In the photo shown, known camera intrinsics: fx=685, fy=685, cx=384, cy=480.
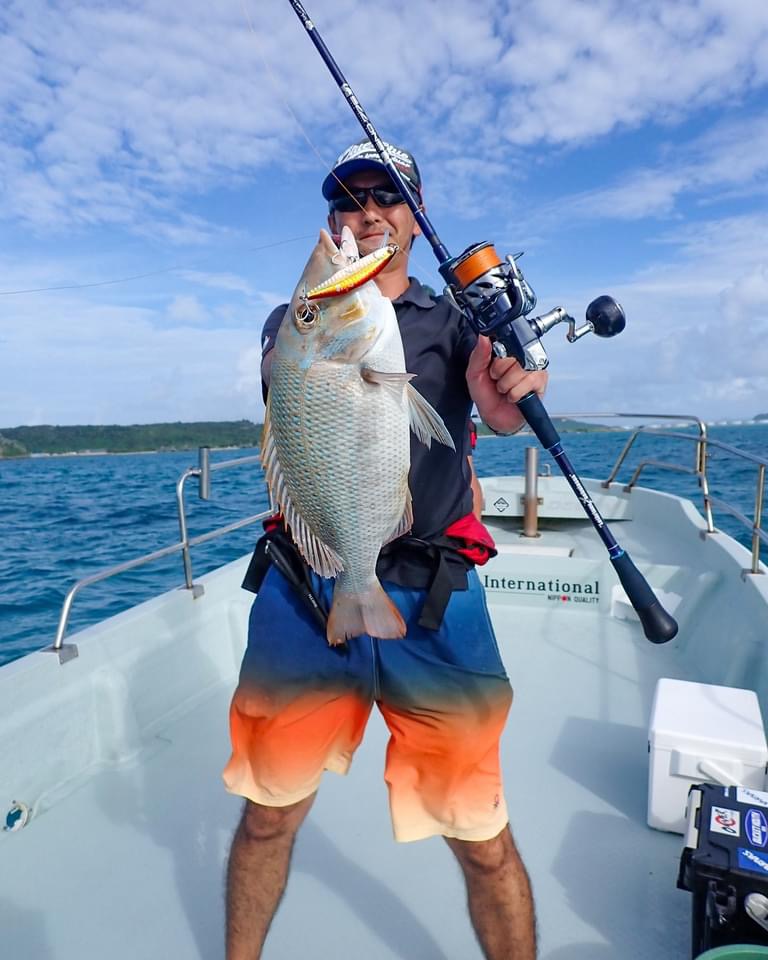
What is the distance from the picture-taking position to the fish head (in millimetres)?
1687

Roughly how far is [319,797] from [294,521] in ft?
5.63

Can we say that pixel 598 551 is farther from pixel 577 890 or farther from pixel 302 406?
pixel 302 406

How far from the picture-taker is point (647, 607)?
2020 millimetres

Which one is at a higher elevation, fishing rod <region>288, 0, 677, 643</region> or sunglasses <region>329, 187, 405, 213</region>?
sunglasses <region>329, 187, 405, 213</region>

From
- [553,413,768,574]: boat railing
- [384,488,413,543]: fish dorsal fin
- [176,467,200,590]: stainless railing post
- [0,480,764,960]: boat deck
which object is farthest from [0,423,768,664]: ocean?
[384,488,413,543]: fish dorsal fin

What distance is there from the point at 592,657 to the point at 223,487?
56.2 ft

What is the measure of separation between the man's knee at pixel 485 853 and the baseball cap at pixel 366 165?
190 cm

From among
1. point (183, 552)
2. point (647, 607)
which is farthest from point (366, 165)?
point (183, 552)

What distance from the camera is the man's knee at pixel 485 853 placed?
1.72m

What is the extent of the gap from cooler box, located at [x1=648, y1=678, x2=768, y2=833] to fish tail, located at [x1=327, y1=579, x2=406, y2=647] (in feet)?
4.69

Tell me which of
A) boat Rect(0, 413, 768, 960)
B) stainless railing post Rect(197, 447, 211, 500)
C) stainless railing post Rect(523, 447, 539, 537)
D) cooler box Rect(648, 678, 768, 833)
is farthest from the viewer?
stainless railing post Rect(523, 447, 539, 537)

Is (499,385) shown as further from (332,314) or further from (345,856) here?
(345,856)

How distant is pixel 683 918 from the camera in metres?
2.21

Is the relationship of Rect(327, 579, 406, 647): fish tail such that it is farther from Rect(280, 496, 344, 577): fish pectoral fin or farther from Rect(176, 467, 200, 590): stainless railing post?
Rect(176, 467, 200, 590): stainless railing post
